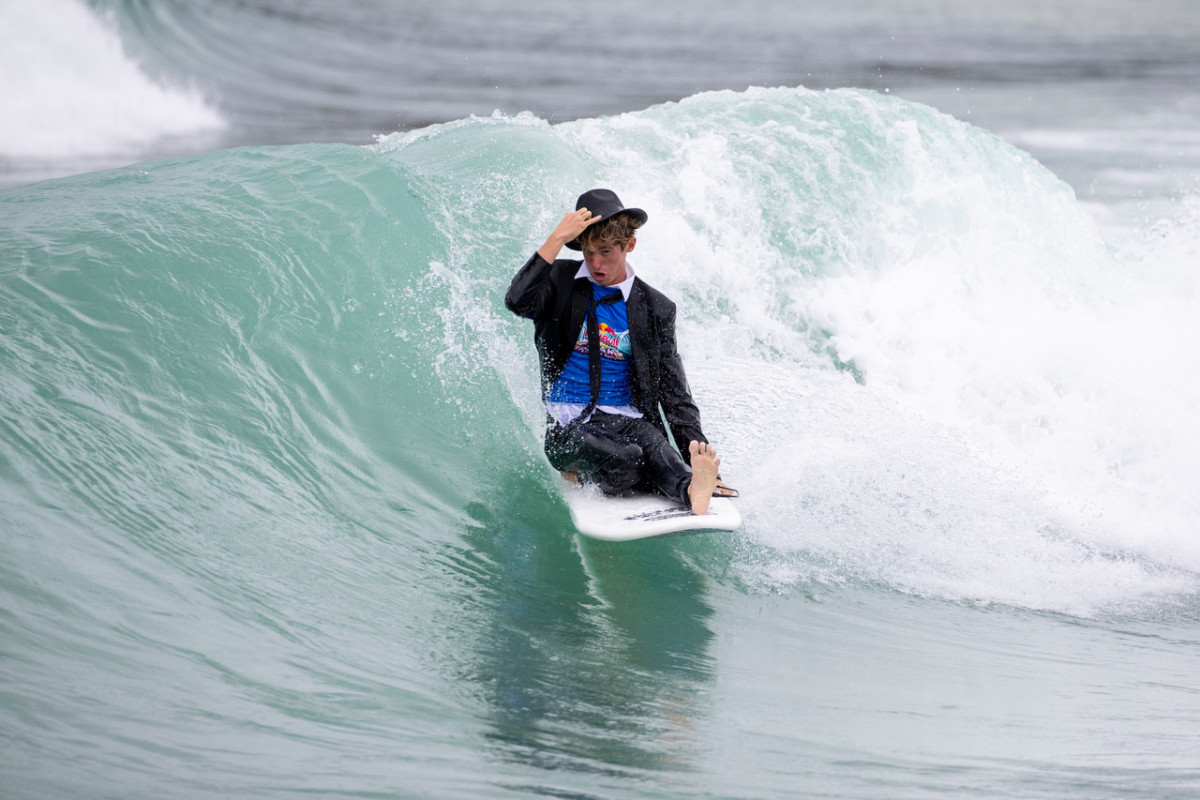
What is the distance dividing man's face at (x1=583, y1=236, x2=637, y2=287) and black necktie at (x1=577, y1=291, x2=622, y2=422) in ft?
0.19

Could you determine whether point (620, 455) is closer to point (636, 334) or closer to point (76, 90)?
point (636, 334)

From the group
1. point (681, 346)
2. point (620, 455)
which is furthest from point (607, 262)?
point (681, 346)

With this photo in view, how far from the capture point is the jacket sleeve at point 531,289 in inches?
154

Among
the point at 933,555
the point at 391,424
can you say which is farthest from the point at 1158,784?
the point at 391,424

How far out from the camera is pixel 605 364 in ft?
13.9

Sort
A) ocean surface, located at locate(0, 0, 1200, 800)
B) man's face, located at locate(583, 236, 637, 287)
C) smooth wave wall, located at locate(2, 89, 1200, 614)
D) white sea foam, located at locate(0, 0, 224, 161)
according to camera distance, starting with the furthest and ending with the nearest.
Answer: white sea foam, located at locate(0, 0, 224, 161), smooth wave wall, located at locate(2, 89, 1200, 614), man's face, located at locate(583, 236, 637, 287), ocean surface, located at locate(0, 0, 1200, 800)

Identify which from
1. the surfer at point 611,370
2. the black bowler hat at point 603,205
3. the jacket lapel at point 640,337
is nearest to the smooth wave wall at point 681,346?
the surfer at point 611,370

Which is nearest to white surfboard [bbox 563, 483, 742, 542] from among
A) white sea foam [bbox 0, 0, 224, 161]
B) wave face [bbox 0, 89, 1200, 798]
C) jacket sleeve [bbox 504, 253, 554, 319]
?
wave face [bbox 0, 89, 1200, 798]

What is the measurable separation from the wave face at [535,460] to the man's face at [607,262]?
41.5 inches

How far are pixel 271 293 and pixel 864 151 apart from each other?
4.70 meters

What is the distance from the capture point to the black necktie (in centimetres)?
412

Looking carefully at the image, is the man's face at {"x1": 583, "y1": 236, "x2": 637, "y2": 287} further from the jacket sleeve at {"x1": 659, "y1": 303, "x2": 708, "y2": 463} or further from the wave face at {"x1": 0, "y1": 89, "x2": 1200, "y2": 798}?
the wave face at {"x1": 0, "y1": 89, "x2": 1200, "y2": 798}

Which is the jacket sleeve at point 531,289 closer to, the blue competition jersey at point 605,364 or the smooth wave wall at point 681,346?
the blue competition jersey at point 605,364

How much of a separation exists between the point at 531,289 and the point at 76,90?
19.1 metres
